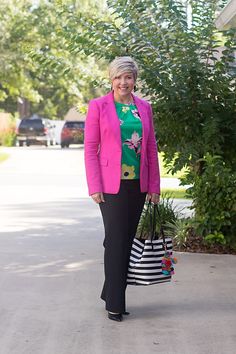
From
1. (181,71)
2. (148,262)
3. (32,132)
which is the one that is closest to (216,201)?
(181,71)

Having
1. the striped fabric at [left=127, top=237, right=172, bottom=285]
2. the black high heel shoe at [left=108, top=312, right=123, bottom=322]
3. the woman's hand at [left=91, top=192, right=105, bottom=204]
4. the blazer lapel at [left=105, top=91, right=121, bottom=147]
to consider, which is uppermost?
the blazer lapel at [left=105, top=91, right=121, bottom=147]

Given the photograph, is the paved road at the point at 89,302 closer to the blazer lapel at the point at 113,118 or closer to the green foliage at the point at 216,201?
the green foliage at the point at 216,201

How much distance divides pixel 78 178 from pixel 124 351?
16234mm

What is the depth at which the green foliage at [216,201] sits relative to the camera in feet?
30.0

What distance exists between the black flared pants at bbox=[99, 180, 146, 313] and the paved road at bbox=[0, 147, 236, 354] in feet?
0.68

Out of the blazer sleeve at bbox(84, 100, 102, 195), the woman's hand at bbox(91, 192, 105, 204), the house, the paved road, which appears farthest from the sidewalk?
the house

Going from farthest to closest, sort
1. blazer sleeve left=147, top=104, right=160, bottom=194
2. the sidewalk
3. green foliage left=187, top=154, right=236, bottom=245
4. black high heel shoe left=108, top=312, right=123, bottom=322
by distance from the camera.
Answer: green foliage left=187, top=154, right=236, bottom=245 < blazer sleeve left=147, top=104, right=160, bottom=194 < black high heel shoe left=108, top=312, right=123, bottom=322 < the sidewalk

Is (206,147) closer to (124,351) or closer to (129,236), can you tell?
(129,236)

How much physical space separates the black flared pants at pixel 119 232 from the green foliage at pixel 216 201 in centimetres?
289

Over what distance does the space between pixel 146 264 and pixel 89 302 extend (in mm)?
802

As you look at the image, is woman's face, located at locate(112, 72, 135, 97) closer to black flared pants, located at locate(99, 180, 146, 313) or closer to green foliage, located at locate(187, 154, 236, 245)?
black flared pants, located at locate(99, 180, 146, 313)

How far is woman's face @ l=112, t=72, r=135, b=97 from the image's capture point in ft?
20.5

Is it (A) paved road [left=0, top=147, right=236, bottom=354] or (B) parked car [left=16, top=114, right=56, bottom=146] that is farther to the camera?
(B) parked car [left=16, top=114, right=56, bottom=146]

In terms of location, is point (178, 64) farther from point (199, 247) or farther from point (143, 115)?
point (143, 115)
